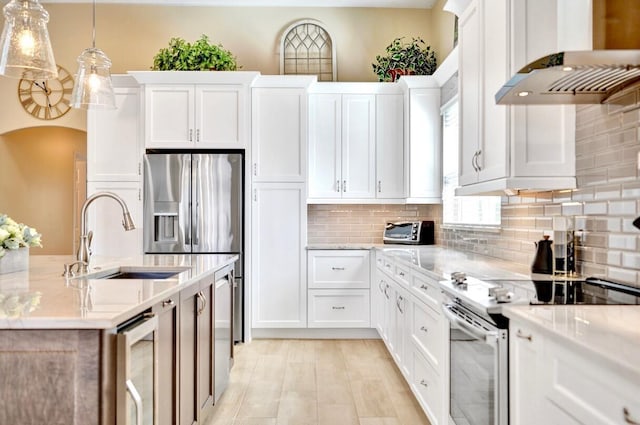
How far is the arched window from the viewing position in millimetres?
4992

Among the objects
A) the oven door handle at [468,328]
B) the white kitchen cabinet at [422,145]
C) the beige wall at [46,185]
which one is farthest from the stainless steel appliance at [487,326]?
the beige wall at [46,185]

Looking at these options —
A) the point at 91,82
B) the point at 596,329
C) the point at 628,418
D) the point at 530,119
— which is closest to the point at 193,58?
the point at 91,82

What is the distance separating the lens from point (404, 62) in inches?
181

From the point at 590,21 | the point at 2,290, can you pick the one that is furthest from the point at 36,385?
the point at 590,21

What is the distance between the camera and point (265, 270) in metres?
4.35

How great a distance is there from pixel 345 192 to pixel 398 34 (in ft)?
6.24

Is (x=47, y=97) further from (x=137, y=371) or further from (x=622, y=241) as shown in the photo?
(x=622, y=241)

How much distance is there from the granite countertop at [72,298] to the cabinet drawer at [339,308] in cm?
215

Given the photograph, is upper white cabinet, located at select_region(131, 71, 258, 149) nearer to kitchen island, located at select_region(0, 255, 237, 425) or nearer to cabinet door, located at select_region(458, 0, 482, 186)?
cabinet door, located at select_region(458, 0, 482, 186)

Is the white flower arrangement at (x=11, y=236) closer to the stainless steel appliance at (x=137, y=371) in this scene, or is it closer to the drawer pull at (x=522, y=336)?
the stainless steel appliance at (x=137, y=371)

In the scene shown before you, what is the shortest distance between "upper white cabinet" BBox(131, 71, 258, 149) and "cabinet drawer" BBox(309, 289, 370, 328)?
161 centimetres

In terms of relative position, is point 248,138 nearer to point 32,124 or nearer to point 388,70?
point 388,70

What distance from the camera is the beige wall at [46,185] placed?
611cm

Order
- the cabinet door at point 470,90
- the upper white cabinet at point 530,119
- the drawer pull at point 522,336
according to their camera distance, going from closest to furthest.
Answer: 1. the drawer pull at point 522,336
2. the upper white cabinet at point 530,119
3. the cabinet door at point 470,90
